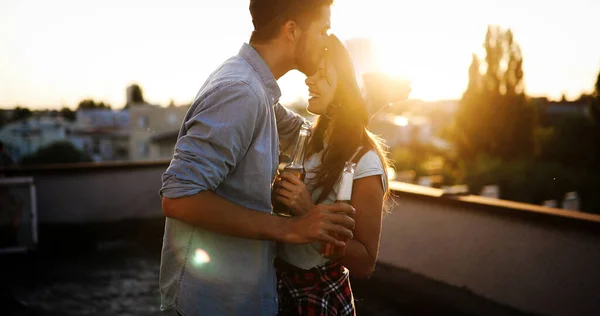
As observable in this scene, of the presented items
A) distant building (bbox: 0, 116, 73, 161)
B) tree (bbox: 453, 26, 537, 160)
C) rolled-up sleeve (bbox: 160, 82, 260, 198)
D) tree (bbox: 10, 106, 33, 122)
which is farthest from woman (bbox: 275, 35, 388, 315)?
tree (bbox: 10, 106, 33, 122)

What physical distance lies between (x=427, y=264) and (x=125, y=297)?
347 cm

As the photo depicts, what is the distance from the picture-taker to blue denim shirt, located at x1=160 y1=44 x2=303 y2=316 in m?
1.34

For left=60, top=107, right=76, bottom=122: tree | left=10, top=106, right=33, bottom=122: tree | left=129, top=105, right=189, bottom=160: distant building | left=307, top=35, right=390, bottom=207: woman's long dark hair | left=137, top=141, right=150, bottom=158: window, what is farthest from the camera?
left=60, top=107, right=76, bottom=122: tree

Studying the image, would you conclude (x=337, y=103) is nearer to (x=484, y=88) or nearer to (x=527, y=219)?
(x=527, y=219)

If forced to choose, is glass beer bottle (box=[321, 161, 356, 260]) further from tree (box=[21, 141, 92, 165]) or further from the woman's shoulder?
tree (box=[21, 141, 92, 165])

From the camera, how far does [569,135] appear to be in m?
26.2

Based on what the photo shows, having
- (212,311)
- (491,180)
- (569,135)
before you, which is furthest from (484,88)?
(212,311)

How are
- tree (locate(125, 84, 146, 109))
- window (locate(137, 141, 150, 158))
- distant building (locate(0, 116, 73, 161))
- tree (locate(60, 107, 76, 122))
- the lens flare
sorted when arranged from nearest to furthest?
the lens flare → distant building (locate(0, 116, 73, 161)) → window (locate(137, 141, 150, 158)) → tree (locate(125, 84, 146, 109)) → tree (locate(60, 107, 76, 122))

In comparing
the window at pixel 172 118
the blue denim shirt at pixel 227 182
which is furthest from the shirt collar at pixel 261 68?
the window at pixel 172 118

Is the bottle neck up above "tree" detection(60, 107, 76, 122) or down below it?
below

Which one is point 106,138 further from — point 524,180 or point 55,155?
point 524,180

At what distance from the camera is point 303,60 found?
1.67 meters

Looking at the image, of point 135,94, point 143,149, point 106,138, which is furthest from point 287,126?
point 135,94

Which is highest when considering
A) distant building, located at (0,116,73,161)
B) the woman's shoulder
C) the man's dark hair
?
the man's dark hair
